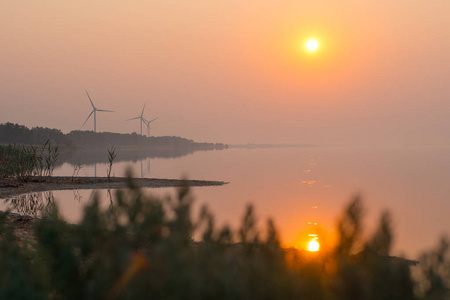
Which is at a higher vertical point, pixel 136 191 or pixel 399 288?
pixel 136 191

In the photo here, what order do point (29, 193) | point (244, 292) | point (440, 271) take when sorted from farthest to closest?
point (29, 193), point (440, 271), point (244, 292)

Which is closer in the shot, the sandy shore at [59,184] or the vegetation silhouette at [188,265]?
the vegetation silhouette at [188,265]

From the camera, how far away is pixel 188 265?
183 inches

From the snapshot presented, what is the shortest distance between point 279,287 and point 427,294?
208 cm

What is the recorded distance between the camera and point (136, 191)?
616cm

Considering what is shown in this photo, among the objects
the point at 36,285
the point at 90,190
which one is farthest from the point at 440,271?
the point at 90,190

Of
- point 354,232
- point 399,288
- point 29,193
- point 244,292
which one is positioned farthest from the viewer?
point 29,193

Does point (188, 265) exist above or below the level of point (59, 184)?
below

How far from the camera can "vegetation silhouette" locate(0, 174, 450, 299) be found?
4723 millimetres

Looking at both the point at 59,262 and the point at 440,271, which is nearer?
the point at 440,271

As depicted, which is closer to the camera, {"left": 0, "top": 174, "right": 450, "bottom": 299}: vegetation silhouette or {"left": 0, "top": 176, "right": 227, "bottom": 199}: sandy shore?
{"left": 0, "top": 174, "right": 450, "bottom": 299}: vegetation silhouette

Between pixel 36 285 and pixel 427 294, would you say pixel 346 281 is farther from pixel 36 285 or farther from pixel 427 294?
pixel 36 285

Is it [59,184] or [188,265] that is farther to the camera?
[59,184]

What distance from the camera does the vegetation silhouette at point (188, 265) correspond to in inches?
186
